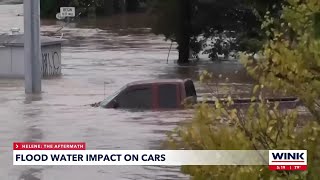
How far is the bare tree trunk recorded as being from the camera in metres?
39.9

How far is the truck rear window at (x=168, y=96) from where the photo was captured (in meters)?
19.4

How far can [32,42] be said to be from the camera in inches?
1156

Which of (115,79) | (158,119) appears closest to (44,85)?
(115,79)

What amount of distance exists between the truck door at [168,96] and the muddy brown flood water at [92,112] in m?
0.62

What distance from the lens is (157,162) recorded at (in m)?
5.96

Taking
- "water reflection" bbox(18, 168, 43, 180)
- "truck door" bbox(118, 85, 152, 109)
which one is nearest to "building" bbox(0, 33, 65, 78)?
"truck door" bbox(118, 85, 152, 109)

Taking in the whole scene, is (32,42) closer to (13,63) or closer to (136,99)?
(13,63)

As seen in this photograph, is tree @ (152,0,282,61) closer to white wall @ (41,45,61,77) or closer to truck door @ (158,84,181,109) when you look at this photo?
white wall @ (41,45,61,77)

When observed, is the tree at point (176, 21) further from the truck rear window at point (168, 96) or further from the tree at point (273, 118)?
the tree at point (273, 118)

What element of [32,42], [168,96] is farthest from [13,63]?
[168,96]

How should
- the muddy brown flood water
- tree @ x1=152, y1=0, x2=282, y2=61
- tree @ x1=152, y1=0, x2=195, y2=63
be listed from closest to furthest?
the muddy brown flood water, tree @ x1=152, y1=0, x2=282, y2=61, tree @ x1=152, y1=0, x2=195, y2=63

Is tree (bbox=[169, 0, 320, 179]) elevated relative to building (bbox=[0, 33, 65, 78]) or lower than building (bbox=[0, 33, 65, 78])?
elevated

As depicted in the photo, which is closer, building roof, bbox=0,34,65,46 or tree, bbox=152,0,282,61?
building roof, bbox=0,34,65,46

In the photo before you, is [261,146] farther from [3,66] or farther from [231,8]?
[231,8]
